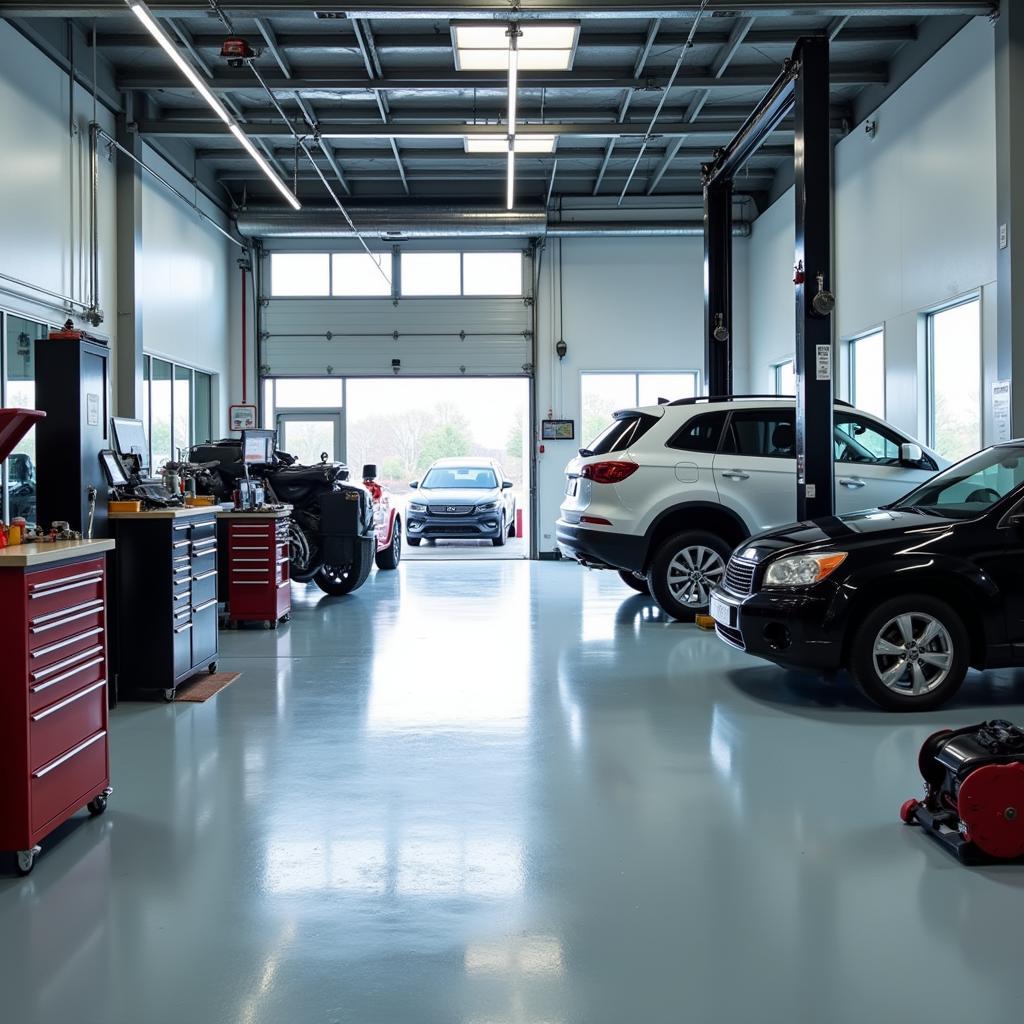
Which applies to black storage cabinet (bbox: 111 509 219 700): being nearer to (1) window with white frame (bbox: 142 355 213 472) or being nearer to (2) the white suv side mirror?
(2) the white suv side mirror

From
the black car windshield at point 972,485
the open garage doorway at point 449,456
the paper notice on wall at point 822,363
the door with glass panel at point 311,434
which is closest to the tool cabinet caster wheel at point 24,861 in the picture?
the black car windshield at point 972,485

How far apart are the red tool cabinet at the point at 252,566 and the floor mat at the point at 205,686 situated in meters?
1.65

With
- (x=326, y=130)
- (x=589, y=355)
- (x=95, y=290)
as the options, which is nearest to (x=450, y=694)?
(x=95, y=290)

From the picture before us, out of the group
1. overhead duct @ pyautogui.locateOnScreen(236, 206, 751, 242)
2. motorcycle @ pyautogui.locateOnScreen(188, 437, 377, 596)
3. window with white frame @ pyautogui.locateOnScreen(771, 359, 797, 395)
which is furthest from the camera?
overhead duct @ pyautogui.locateOnScreen(236, 206, 751, 242)

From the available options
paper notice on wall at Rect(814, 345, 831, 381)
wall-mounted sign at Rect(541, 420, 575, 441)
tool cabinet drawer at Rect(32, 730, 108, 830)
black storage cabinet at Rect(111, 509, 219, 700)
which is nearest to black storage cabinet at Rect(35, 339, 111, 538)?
black storage cabinet at Rect(111, 509, 219, 700)

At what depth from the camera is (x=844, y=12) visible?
25.7 ft

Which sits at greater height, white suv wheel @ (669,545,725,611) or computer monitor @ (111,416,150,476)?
computer monitor @ (111,416,150,476)

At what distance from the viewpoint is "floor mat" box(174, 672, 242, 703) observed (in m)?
5.35

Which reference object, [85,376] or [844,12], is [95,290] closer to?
[85,376]

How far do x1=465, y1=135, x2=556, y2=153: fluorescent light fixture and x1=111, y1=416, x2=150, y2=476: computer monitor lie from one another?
6.27 meters

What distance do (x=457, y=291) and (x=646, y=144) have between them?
12.5ft

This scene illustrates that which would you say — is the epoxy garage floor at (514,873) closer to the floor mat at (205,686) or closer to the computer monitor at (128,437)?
the floor mat at (205,686)

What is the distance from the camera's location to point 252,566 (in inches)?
302

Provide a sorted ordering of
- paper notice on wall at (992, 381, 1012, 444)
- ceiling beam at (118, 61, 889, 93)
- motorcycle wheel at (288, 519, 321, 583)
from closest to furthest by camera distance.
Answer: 1. paper notice on wall at (992, 381, 1012, 444)
2. motorcycle wheel at (288, 519, 321, 583)
3. ceiling beam at (118, 61, 889, 93)
